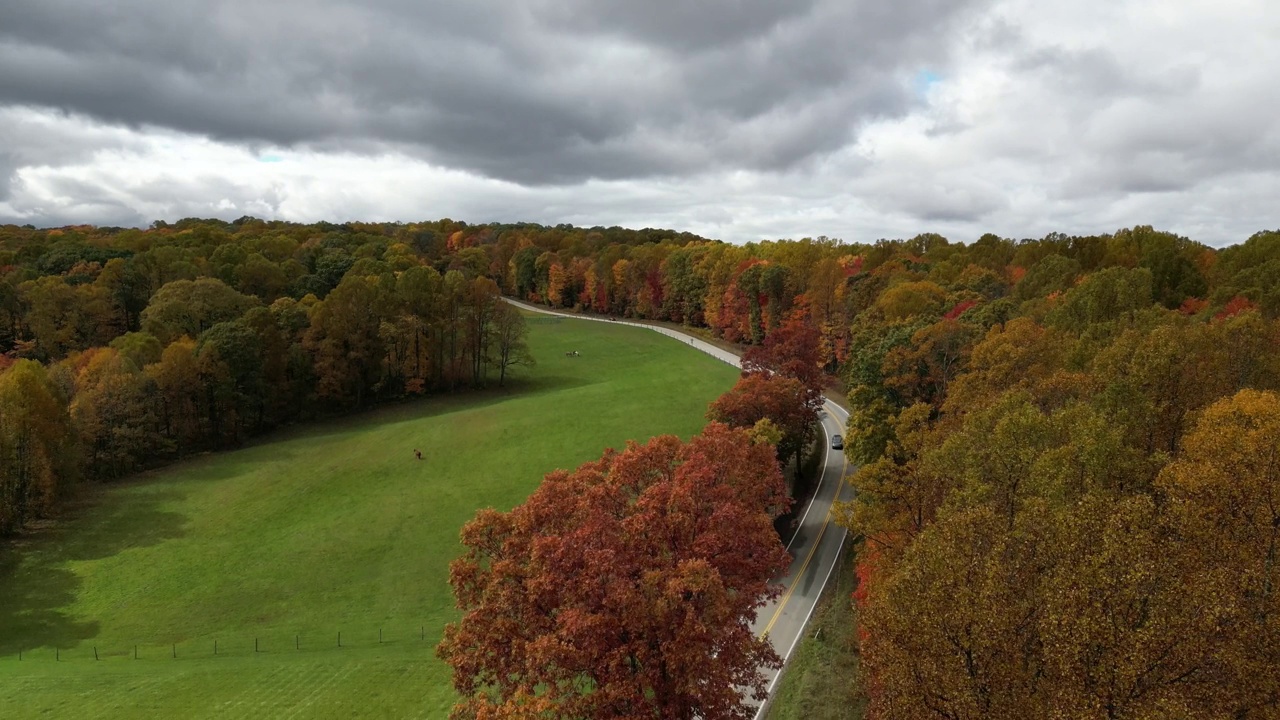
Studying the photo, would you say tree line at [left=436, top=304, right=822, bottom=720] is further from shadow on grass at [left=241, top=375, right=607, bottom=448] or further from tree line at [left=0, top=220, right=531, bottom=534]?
shadow on grass at [left=241, top=375, right=607, bottom=448]

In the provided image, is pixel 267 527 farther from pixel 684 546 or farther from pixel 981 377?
pixel 981 377

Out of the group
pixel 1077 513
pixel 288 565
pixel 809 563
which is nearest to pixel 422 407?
pixel 288 565

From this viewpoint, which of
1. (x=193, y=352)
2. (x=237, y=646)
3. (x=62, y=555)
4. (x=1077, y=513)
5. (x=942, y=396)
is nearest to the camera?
(x=1077, y=513)

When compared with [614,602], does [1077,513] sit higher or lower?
higher

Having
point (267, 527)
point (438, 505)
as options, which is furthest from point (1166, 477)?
point (267, 527)

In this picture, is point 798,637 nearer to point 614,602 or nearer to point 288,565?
point 614,602

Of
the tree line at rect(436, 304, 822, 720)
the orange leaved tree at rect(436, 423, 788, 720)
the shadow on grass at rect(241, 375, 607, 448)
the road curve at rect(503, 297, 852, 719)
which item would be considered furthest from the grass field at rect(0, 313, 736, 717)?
the road curve at rect(503, 297, 852, 719)

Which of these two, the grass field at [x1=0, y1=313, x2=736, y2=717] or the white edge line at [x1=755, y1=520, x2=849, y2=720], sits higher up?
the white edge line at [x1=755, y1=520, x2=849, y2=720]
